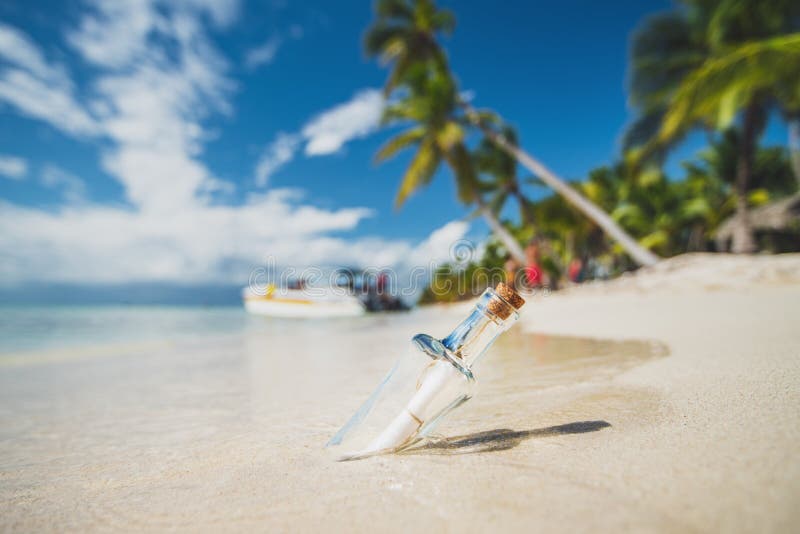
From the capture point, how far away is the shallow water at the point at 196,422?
2.68 feet

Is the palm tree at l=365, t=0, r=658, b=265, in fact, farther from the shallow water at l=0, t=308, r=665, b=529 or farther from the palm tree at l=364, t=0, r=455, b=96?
the shallow water at l=0, t=308, r=665, b=529

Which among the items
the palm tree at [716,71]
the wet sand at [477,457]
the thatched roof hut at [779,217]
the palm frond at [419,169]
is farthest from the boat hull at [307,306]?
the thatched roof hut at [779,217]

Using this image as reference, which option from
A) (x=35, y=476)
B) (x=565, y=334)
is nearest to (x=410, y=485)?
(x=35, y=476)

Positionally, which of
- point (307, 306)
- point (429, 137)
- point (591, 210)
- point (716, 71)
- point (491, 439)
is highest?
point (429, 137)

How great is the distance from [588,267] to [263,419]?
30.6 metres

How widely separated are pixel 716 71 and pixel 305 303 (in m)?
17.2

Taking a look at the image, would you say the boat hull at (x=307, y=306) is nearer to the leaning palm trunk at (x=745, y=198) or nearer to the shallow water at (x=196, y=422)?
the leaning palm trunk at (x=745, y=198)

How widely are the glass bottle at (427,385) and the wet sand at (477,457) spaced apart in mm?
57

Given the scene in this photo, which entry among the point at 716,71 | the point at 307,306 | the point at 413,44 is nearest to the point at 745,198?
the point at 716,71

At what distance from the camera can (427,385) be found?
2.78ft

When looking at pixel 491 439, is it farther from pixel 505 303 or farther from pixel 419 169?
pixel 419 169

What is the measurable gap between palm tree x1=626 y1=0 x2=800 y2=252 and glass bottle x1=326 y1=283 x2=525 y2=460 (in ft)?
27.1

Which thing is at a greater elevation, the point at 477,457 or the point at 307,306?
the point at 477,457

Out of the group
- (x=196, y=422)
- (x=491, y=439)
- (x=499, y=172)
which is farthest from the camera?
(x=499, y=172)
